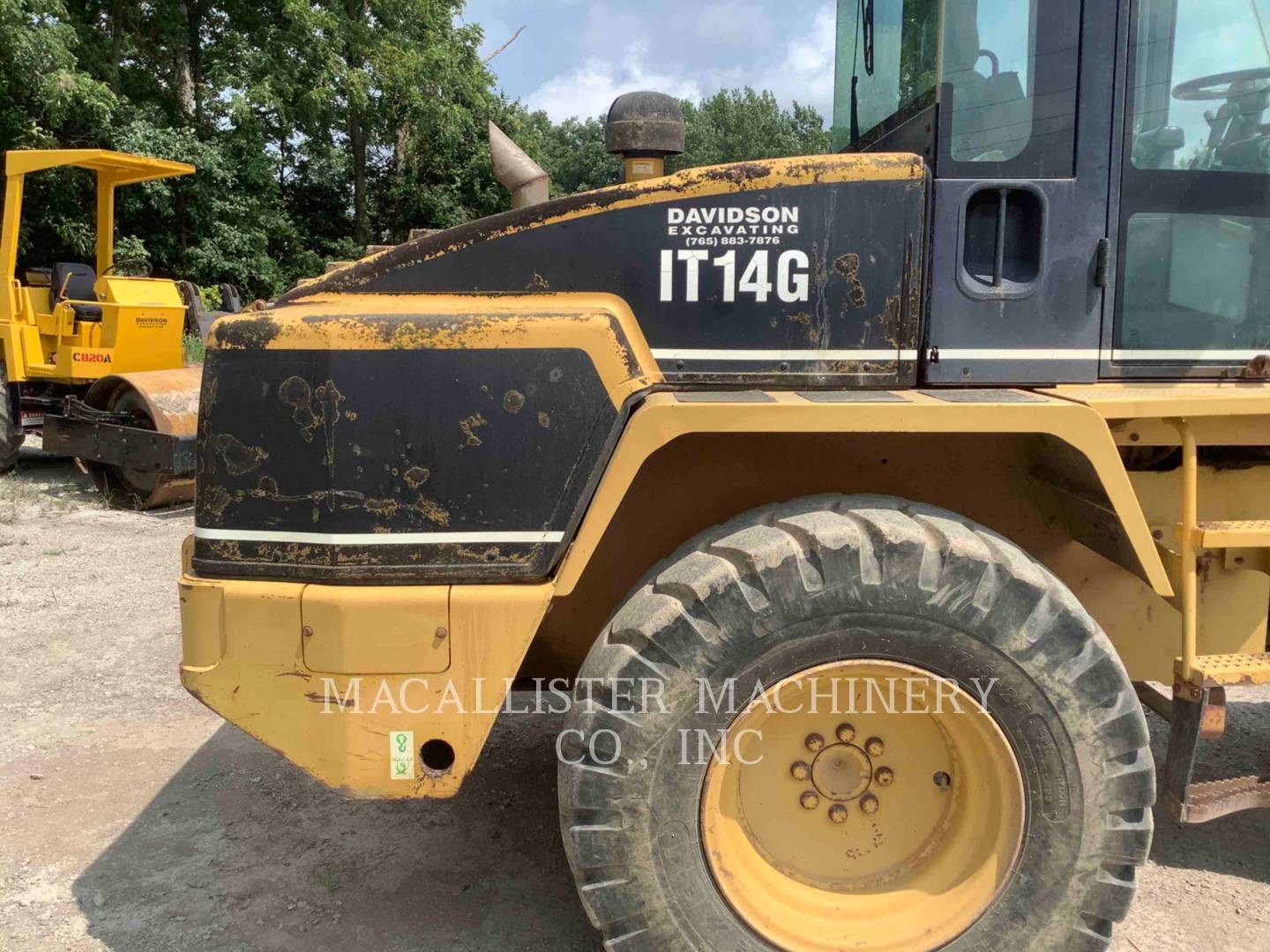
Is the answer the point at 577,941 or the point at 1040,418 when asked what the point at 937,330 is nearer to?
the point at 1040,418

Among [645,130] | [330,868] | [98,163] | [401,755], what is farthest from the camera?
[98,163]

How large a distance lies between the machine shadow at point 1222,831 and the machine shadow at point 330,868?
1.96m

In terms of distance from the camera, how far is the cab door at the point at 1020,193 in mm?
2439

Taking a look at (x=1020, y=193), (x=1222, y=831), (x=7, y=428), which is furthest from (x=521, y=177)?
(x=7, y=428)

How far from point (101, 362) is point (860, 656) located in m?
8.91

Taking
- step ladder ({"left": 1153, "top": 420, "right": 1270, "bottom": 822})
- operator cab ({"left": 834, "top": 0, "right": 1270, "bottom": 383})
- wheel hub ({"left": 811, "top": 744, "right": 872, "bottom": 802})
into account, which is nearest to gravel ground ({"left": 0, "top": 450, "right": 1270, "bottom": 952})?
step ladder ({"left": 1153, "top": 420, "right": 1270, "bottom": 822})

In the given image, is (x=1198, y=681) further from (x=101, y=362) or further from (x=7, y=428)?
(x=7, y=428)

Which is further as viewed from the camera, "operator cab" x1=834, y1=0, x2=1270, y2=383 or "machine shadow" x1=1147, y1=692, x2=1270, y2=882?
"machine shadow" x1=1147, y1=692, x2=1270, y2=882

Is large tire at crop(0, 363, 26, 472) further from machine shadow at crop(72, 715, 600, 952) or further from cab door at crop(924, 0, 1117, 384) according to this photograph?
cab door at crop(924, 0, 1117, 384)

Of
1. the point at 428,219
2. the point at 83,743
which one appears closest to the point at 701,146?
the point at 428,219

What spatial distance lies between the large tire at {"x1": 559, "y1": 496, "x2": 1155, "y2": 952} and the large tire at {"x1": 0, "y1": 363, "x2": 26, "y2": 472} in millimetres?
8974

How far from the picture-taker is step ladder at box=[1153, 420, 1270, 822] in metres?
2.44

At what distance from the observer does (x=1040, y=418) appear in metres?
2.26

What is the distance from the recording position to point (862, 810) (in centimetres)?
251
